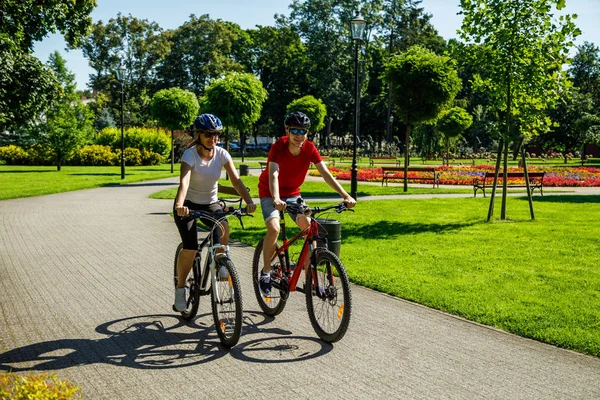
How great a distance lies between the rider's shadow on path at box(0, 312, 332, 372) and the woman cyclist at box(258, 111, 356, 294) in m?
0.77

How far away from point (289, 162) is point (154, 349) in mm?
2078

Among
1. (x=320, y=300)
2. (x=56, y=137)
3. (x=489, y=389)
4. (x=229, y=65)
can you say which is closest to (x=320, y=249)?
(x=320, y=300)

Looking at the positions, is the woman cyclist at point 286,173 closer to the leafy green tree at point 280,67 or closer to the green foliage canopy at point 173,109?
the green foliage canopy at point 173,109

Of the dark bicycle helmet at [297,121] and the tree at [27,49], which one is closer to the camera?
the dark bicycle helmet at [297,121]

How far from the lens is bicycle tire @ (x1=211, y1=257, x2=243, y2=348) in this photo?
485 centimetres

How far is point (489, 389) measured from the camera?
4.18 metres

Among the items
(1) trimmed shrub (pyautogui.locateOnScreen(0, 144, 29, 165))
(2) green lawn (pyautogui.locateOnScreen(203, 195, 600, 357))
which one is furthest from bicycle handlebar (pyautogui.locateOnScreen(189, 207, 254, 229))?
(1) trimmed shrub (pyautogui.locateOnScreen(0, 144, 29, 165))

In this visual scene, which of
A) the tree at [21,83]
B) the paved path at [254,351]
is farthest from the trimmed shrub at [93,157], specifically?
the paved path at [254,351]

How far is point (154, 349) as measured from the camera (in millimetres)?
5012

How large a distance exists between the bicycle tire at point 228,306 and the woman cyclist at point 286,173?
774 millimetres

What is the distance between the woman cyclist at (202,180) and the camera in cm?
518

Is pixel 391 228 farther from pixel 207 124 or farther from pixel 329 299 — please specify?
pixel 207 124

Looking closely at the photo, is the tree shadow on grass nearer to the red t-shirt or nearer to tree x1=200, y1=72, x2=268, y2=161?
the red t-shirt

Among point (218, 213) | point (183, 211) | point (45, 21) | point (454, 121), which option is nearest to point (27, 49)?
point (45, 21)
